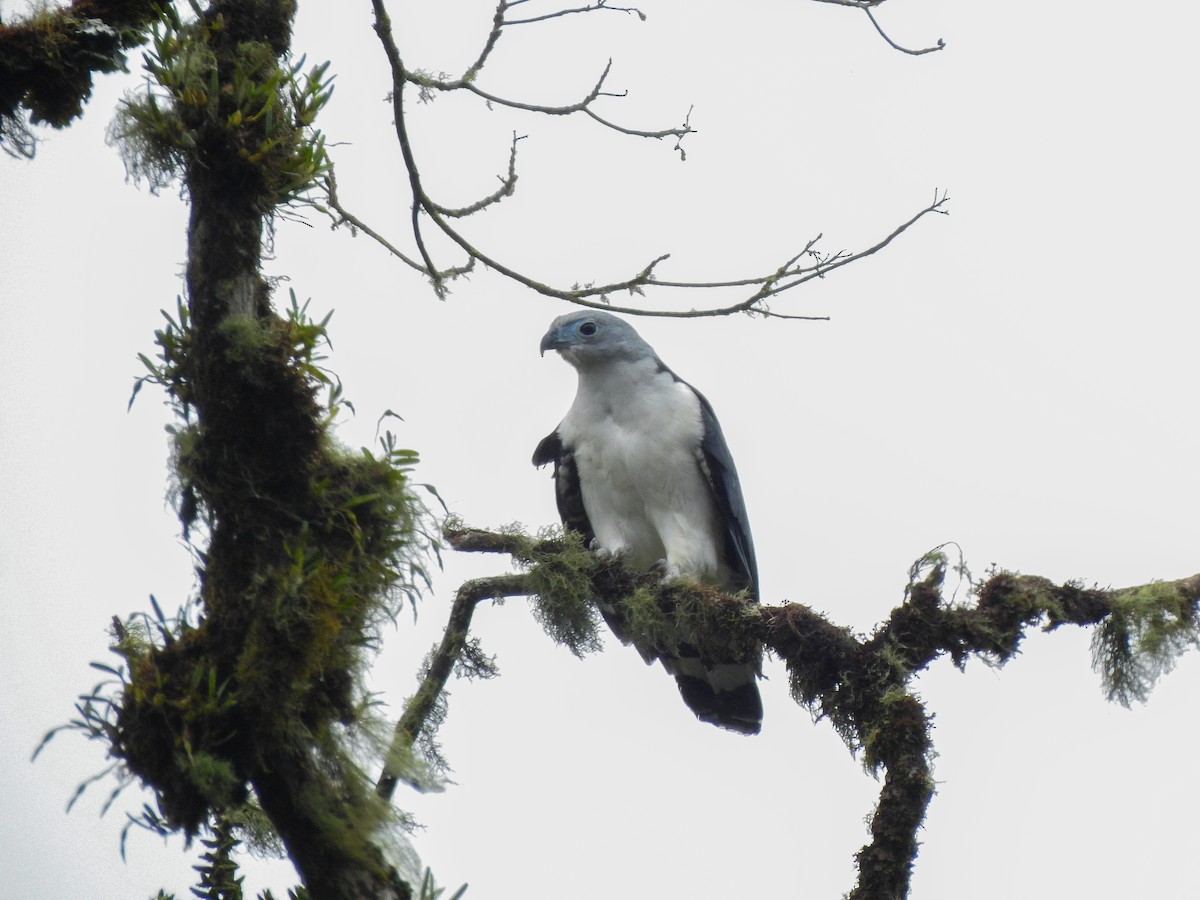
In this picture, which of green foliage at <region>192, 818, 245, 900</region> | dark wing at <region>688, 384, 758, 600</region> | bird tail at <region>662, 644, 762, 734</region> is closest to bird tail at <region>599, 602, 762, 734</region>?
bird tail at <region>662, 644, 762, 734</region>

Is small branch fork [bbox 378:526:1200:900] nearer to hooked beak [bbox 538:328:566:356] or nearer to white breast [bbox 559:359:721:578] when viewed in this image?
white breast [bbox 559:359:721:578]

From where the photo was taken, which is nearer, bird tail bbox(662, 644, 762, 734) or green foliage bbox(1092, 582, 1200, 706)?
green foliage bbox(1092, 582, 1200, 706)

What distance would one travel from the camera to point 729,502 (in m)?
6.98

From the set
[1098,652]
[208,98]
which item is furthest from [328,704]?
[1098,652]

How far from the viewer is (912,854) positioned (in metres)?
4.04

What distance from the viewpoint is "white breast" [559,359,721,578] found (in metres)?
6.92

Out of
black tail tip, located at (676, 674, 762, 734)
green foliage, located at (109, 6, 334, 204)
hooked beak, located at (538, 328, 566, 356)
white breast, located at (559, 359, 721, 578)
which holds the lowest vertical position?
green foliage, located at (109, 6, 334, 204)

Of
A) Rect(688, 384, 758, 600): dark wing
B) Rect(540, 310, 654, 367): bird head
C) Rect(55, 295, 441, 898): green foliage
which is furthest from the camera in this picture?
Rect(540, 310, 654, 367): bird head

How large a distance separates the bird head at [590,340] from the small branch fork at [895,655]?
2.33 m

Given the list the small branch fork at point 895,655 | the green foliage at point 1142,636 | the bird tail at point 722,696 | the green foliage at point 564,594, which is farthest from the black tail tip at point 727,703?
the green foliage at point 1142,636

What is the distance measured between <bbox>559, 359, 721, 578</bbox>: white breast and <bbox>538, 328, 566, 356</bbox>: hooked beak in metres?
0.23

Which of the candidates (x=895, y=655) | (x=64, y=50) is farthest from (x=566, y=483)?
(x=64, y=50)

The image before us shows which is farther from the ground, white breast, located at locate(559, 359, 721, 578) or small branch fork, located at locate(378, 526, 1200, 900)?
white breast, located at locate(559, 359, 721, 578)

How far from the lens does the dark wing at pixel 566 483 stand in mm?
7285
